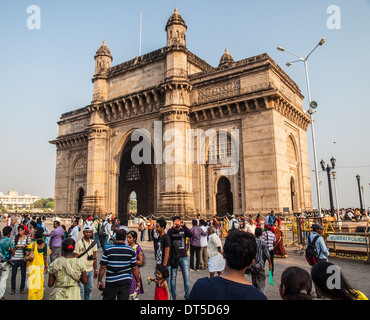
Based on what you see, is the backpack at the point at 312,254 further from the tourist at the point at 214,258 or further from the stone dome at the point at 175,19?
the stone dome at the point at 175,19

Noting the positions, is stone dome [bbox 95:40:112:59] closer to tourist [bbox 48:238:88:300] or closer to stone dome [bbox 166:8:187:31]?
stone dome [bbox 166:8:187:31]

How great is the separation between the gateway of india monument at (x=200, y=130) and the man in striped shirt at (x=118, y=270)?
1671 centimetres

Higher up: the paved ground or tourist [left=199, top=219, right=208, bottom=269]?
tourist [left=199, top=219, right=208, bottom=269]

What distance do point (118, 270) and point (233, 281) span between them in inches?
106

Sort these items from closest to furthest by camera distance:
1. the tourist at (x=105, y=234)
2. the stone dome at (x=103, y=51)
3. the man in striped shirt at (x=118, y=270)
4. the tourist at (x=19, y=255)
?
the man in striped shirt at (x=118, y=270) < the tourist at (x=19, y=255) < the tourist at (x=105, y=234) < the stone dome at (x=103, y=51)

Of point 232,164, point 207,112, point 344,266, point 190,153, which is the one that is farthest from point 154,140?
point 344,266

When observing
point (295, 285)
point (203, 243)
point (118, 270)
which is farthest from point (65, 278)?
point (203, 243)

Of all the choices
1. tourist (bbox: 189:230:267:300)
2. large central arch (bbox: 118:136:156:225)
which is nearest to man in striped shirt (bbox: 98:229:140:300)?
tourist (bbox: 189:230:267:300)

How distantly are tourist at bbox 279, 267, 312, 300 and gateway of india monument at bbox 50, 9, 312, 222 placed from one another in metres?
17.9

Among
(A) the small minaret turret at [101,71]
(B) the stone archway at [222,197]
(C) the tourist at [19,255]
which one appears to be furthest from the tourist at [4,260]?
(A) the small minaret turret at [101,71]

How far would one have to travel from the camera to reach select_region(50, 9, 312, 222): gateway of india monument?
2095cm

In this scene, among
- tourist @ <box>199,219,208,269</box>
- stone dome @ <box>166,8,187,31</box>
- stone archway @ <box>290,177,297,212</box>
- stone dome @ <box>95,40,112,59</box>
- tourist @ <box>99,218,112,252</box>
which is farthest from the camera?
stone dome @ <box>95,40,112,59</box>

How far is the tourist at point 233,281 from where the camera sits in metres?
2.32
